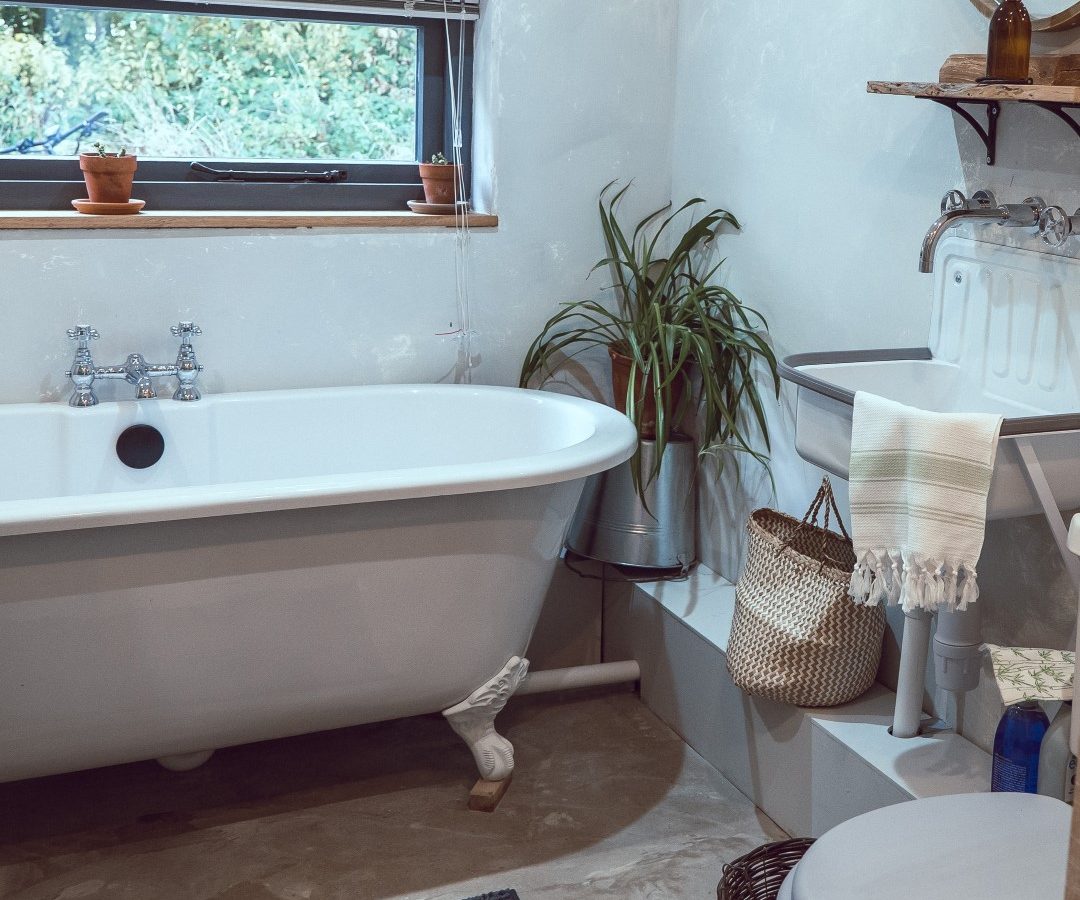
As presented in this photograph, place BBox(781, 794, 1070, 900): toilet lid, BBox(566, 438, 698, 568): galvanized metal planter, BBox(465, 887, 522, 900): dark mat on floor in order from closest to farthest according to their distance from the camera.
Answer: BBox(781, 794, 1070, 900): toilet lid → BBox(465, 887, 522, 900): dark mat on floor → BBox(566, 438, 698, 568): galvanized metal planter

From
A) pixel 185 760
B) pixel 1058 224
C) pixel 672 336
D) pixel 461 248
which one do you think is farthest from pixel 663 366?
pixel 185 760

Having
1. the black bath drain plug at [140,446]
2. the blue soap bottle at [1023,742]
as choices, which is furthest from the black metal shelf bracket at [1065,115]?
the black bath drain plug at [140,446]

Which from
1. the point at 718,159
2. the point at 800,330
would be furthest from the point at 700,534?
the point at 718,159

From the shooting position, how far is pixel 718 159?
2.68m

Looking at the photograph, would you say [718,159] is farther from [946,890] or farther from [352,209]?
[946,890]

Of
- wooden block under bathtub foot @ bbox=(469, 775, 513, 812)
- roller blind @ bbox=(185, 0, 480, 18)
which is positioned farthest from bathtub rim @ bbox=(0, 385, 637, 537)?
roller blind @ bbox=(185, 0, 480, 18)

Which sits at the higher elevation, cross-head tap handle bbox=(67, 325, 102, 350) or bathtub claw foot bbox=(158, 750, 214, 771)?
cross-head tap handle bbox=(67, 325, 102, 350)

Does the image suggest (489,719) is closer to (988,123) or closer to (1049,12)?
(988,123)

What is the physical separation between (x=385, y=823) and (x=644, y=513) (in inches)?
34.7

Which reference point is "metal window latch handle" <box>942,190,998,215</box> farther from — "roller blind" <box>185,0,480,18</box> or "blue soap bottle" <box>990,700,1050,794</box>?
"roller blind" <box>185,0,480,18</box>

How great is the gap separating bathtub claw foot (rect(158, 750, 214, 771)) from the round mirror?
1.88 meters

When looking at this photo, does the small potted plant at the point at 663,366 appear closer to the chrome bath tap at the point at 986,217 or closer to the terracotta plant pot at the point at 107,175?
the chrome bath tap at the point at 986,217

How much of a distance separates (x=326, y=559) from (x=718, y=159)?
1334 mm

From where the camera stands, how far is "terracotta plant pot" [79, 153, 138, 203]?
2.50 m
